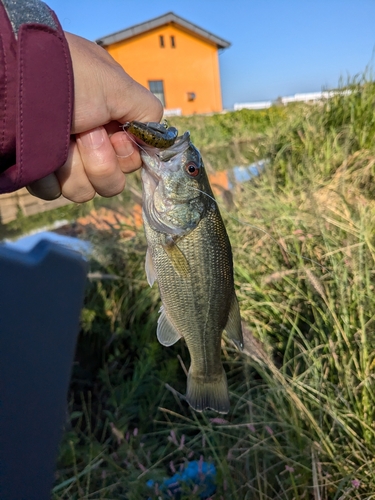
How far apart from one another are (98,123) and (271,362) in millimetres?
1363

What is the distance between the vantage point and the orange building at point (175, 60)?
24.2 metres

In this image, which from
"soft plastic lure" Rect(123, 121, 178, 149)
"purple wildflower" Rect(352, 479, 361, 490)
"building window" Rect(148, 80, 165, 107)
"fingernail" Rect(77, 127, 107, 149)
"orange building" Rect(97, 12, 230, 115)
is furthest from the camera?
"building window" Rect(148, 80, 165, 107)

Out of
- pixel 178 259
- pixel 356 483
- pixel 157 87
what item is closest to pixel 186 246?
pixel 178 259

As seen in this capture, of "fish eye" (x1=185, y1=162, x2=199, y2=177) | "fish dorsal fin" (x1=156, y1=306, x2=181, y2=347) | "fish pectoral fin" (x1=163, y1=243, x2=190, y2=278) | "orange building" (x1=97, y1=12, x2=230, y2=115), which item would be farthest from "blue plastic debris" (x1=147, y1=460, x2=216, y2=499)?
"orange building" (x1=97, y1=12, x2=230, y2=115)

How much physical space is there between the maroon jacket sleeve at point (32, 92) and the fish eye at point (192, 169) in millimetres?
442

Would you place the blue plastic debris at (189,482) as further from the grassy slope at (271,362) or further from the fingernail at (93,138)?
the fingernail at (93,138)

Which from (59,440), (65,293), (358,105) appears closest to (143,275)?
(65,293)

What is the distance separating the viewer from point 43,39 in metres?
1.18

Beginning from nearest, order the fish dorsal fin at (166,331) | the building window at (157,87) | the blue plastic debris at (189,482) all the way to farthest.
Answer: the fish dorsal fin at (166,331) < the blue plastic debris at (189,482) < the building window at (157,87)

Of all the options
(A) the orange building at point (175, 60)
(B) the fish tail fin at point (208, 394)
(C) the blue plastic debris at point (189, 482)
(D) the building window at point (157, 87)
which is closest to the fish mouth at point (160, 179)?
(B) the fish tail fin at point (208, 394)

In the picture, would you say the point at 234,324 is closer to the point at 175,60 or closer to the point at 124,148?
the point at 124,148

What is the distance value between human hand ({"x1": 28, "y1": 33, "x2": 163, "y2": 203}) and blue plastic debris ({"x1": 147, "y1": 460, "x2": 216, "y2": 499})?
1355 millimetres

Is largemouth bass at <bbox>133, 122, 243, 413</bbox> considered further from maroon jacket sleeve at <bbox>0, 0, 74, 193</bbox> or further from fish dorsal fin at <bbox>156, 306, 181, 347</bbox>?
maroon jacket sleeve at <bbox>0, 0, 74, 193</bbox>

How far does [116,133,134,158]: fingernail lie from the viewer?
1567mm
